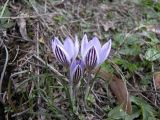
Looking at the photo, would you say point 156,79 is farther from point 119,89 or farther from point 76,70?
point 76,70

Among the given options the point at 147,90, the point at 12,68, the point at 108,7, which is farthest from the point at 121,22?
the point at 12,68

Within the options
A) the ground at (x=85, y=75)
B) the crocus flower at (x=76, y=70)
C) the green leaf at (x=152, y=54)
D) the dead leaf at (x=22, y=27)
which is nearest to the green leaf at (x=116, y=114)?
the ground at (x=85, y=75)

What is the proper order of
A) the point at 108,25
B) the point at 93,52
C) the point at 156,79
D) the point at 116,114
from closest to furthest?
the point at 93,52 < the point at 116,114 < the point at 156,79 < the point at 108,25

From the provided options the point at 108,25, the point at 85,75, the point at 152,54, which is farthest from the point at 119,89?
the point at 108,25

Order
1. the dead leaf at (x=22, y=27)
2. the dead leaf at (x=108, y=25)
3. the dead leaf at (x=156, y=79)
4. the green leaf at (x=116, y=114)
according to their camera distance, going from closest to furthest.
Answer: the green leaf at (x=116, y=114) < the dead leaf at (x=156, y=79) < the dead leaf at (x=22, y=27) < the dead leaf at (x=108, y=25)

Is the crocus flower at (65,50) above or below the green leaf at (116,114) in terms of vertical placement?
above

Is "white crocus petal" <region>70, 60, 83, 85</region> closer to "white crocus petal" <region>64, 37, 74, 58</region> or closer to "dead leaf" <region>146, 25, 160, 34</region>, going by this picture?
"white crocus petal" <region>64, 37, 74, 58</region>

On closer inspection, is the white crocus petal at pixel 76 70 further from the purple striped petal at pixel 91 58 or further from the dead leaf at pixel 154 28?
the dead leaf at pixel 154 28

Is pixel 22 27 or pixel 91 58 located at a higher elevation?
pixel 22 27

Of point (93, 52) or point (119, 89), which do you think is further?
point (119, 89)
